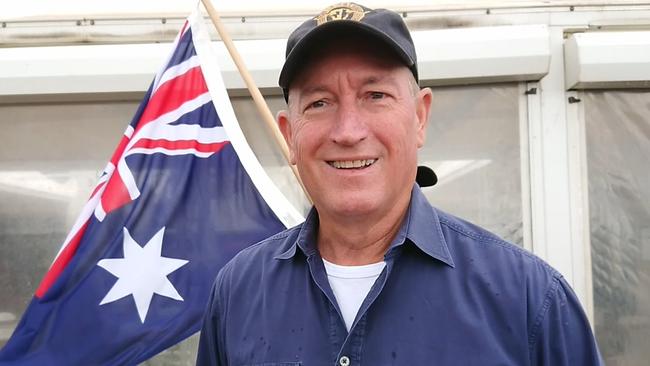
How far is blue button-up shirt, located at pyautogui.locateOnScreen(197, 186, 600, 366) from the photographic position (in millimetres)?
1320

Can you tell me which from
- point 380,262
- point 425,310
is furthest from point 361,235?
point 425,310

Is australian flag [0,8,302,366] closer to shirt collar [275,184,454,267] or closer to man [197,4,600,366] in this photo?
shirt collar [275,184,454,267]

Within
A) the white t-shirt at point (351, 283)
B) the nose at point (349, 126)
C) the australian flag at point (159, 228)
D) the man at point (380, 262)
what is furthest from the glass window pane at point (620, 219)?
the nose at point (349, 126)

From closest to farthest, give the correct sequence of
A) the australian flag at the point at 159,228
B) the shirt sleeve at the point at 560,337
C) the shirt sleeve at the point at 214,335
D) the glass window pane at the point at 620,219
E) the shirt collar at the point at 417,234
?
the shirt sleeve at the point at 560,337
the shirt collar at the point at 417,234
the shirt sleeve at the point at 214,335
the australian flag at the point at 159,228
the glass window pane at the point at 620,219

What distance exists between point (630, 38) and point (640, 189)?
25.5 inches

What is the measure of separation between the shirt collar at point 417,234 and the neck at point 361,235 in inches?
1.2

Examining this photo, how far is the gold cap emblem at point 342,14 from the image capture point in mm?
1408

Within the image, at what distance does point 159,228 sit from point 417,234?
5.33 feet

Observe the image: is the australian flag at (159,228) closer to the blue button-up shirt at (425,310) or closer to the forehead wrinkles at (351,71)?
the blue button-up shirt at (425,310)

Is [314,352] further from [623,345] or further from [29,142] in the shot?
[29,142]

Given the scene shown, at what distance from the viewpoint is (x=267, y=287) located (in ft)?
5.10

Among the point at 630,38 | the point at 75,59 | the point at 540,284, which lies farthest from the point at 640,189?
the point at 75,59

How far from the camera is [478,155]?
2.91 meters

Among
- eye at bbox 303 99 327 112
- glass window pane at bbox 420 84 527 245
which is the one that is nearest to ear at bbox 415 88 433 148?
eye at bbox 303 99 327 112
